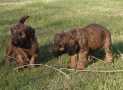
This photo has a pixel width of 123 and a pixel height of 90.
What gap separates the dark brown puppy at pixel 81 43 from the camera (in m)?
7.92

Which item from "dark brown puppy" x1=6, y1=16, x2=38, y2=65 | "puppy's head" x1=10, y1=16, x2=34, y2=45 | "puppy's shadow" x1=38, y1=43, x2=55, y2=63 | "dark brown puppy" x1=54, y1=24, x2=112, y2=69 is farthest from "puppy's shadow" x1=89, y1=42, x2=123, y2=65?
"puppy's head" x1=10, y1=16, x2=34, y2=45

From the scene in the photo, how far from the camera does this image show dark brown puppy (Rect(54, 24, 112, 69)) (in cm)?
792

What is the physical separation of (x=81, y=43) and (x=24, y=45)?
1.09m

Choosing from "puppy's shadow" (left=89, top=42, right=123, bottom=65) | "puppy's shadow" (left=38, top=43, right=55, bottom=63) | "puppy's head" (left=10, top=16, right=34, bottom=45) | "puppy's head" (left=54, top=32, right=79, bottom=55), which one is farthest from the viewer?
"puppy's shadow" (left=38, top=43, right=55, bottom=63)

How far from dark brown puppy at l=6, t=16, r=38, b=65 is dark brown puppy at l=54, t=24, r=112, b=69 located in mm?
693

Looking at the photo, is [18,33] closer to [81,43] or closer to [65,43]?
[65,43]

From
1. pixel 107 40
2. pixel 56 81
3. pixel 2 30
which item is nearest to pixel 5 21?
pixel 2 30

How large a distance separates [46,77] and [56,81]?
39 centimetres

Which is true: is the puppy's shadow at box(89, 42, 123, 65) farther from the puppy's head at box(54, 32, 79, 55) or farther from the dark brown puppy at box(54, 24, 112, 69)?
the puppy's head at box(54, 32, 79, 55)

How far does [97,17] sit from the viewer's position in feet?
56.2

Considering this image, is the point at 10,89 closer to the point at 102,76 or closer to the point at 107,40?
the point at 102,76

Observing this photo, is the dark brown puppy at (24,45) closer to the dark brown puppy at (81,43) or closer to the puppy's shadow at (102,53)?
the dark brown puppy at (81,43)

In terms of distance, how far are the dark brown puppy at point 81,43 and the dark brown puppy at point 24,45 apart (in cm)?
69

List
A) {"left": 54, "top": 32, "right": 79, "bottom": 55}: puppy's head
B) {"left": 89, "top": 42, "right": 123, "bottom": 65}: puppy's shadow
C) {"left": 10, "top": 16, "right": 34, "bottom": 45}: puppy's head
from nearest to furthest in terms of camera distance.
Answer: {"left": 54, "top": 32, "right": 79, "bottom": 55}: puppy's head, {"left": 10, "top": 16, "right": 34, "bottom": 45}: puppy's head, {"left": 89, "top": 42, "right": 123, "bottom": 65}: puppy's shadow
